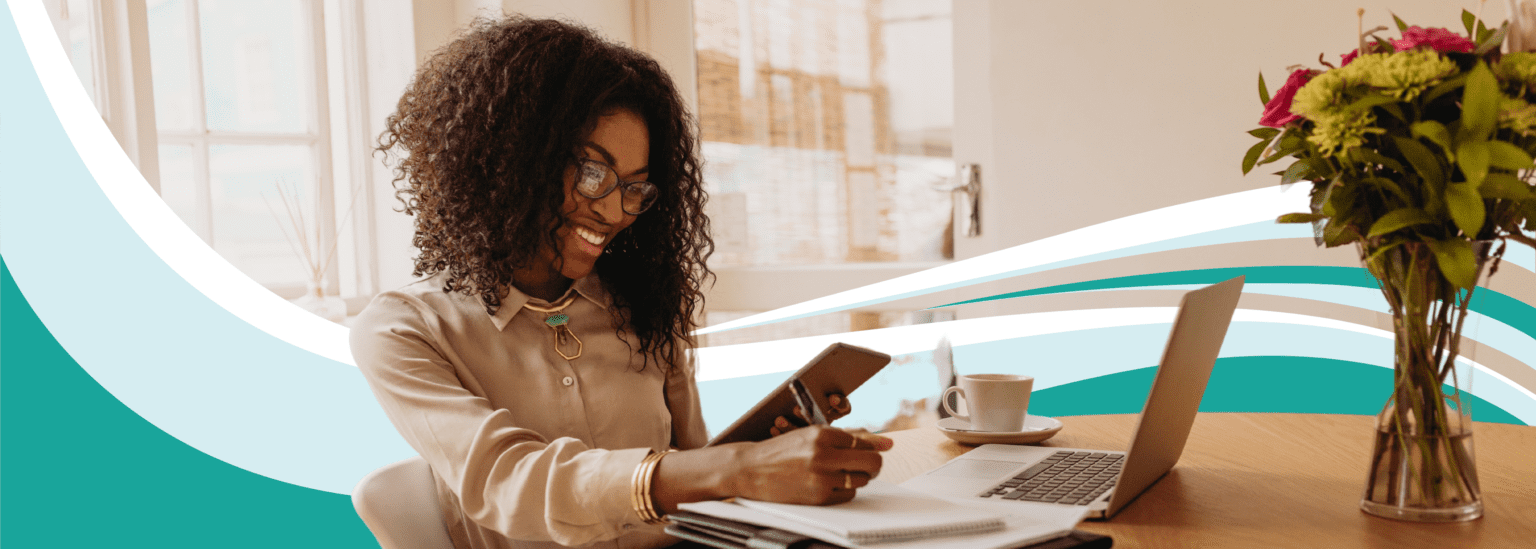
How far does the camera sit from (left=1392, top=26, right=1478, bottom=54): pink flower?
31.9 inches

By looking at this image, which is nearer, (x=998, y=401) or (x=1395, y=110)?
(x=1395, y=110)

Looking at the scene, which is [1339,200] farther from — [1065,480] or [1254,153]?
[1065,480]

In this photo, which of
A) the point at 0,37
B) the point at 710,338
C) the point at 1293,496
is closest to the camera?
the point at 1293,496

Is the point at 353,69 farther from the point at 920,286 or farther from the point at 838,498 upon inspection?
the point at 838,498

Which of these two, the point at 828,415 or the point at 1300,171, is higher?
the point at 1300,171

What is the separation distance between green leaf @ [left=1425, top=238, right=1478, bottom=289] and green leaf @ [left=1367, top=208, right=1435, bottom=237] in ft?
0.07

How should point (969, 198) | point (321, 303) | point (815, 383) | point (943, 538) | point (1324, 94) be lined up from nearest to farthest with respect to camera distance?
point (943, 538) < point (1324, 94) < point (815, 383) < point (321, 303) < point (969, 198)

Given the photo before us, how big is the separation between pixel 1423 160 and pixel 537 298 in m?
0.86

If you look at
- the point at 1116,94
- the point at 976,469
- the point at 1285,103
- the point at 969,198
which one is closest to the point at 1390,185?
the point at 1285,103

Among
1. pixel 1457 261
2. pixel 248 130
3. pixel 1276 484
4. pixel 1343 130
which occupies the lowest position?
pixel 1276 484

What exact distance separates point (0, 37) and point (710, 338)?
176cm

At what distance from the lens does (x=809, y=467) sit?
0.77m

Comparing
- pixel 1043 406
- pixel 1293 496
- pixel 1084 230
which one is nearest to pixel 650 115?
pixel 1293 496

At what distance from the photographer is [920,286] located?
9.05 feet
